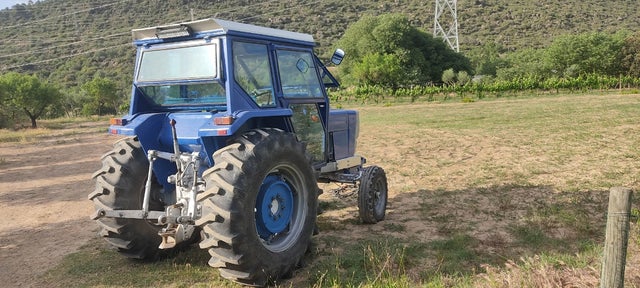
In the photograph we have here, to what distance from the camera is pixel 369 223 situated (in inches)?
254

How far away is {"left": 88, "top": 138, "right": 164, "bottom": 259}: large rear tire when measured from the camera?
4.70 meters

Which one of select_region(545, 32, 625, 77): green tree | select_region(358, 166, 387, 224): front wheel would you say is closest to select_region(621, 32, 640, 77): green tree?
select_region(545, 32, 625, 77): green tree

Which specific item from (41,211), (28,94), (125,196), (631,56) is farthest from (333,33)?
(125,196)

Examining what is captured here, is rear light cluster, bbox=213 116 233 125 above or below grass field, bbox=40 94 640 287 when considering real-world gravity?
above

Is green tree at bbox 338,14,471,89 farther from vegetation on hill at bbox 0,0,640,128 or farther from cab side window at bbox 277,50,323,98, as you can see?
cab side window at bbox 277,50,323,98

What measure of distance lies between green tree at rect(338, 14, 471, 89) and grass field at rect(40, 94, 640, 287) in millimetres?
41017

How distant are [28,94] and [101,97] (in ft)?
64.4

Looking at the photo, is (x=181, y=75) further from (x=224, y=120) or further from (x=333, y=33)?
(x=333, y=33)

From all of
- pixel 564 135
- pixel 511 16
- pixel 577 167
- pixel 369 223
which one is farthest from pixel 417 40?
pixel 369 223

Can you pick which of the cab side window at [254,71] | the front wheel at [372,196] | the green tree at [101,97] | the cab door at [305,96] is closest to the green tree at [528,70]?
the green tree at [101,97]

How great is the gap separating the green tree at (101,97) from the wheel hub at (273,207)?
5481 centimetres

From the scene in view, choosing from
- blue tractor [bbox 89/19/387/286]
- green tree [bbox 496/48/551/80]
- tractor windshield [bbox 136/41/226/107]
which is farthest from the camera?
green tree [bbox 496/48/551/80]

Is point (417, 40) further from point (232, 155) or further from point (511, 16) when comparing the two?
point (232, 155)

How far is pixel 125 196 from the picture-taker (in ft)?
15.5
